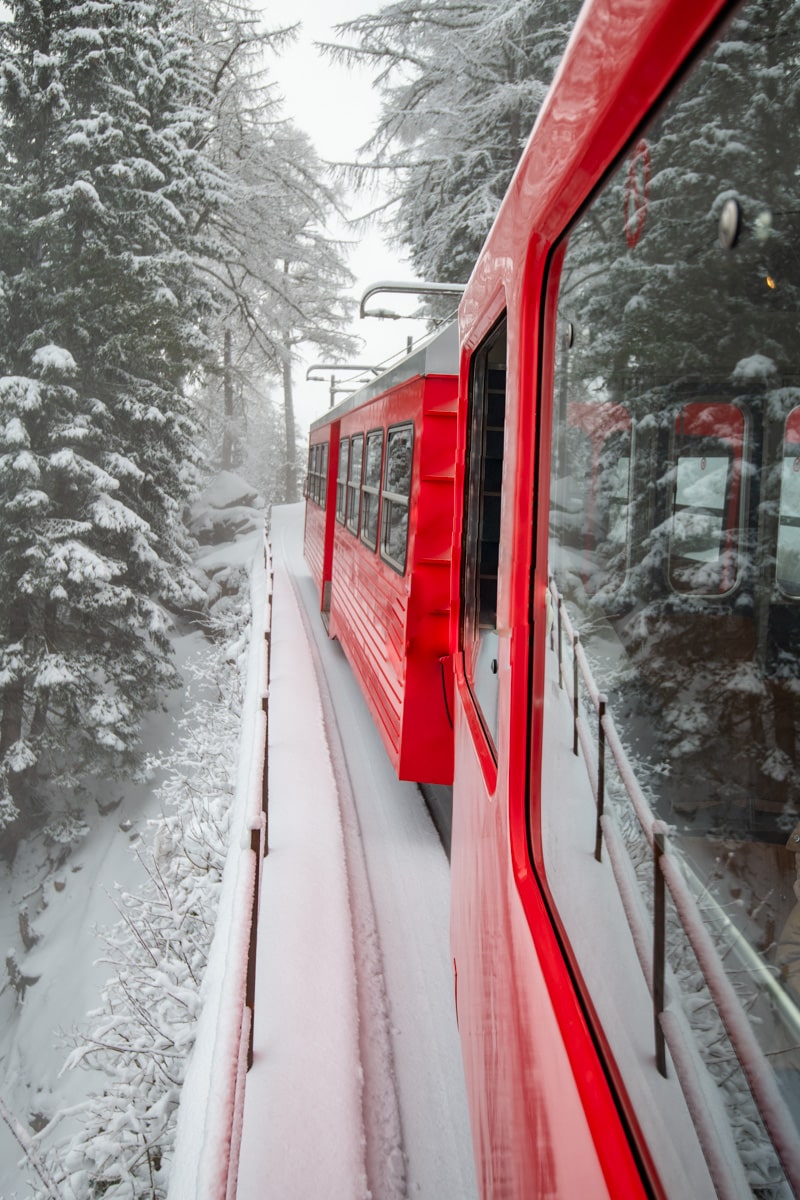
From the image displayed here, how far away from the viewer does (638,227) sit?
3.48 ft

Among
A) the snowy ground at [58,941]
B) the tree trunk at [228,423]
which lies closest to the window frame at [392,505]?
the snowy ground at [58,941]

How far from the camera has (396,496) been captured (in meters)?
5.91

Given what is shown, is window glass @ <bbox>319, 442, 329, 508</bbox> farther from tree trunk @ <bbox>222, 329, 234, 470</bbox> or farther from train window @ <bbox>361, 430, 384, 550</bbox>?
tree trunk @ <bbox>222, 329, 234, 470</bbox>

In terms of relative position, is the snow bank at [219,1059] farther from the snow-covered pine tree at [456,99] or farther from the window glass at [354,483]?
the snow-covered pine tree at [456,99]

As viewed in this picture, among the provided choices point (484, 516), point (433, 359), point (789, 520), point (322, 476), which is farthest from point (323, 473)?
A: point (789, 520)

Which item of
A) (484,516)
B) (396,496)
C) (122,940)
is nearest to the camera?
(484,516)

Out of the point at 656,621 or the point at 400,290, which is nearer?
the point at 656,621

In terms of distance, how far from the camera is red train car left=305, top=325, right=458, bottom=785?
5055 millimetres

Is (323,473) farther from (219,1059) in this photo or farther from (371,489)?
(219,1059)

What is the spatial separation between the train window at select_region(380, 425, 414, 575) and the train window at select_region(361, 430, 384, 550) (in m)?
0.35

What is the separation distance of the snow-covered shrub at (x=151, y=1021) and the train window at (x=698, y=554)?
3937 mm

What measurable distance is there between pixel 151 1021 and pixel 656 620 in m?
5.10

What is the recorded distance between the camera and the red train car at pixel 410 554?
505 cm

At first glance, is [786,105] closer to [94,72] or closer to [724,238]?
[724,238]
